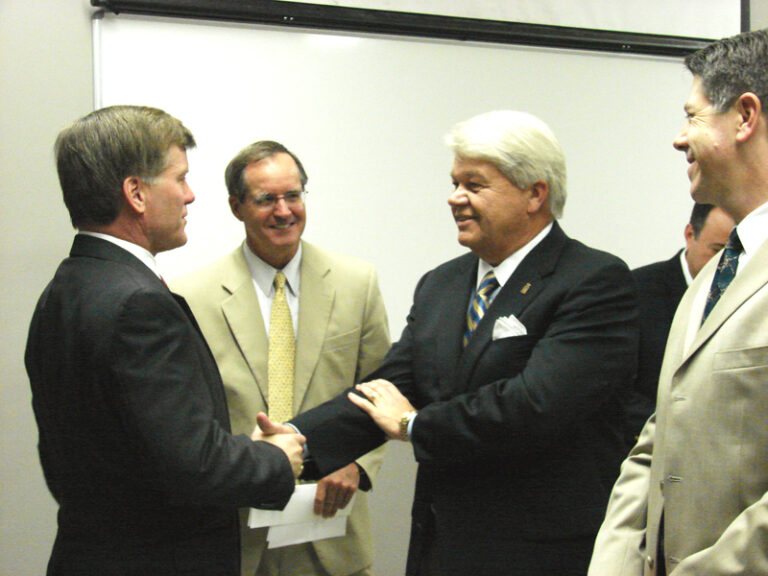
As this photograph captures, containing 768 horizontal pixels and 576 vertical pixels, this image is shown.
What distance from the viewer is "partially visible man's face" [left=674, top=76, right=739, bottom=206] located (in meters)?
1.55

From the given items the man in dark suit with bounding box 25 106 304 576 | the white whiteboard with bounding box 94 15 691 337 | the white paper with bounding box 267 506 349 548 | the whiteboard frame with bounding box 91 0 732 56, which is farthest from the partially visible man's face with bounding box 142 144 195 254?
the whiteboard frame with bounding box 91 0 732 56

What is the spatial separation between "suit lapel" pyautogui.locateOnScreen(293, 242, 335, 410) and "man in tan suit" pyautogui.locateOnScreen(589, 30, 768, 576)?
110 cm

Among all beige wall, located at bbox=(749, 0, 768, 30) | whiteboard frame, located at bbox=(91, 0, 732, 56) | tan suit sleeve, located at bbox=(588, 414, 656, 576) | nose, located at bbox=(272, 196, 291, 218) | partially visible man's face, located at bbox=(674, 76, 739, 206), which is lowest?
tan suit sleeve, located at bbox=(588, 414, 656, 576)

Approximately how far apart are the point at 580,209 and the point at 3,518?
8.90 ft

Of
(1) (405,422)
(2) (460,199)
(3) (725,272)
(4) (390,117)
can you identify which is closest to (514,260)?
(2) (460,199)

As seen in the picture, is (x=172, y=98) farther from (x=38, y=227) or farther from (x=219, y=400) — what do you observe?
(x=219, y=400)

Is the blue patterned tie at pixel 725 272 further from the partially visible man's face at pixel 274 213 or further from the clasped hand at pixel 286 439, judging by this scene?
the partially visible man's face at pixel 274 213

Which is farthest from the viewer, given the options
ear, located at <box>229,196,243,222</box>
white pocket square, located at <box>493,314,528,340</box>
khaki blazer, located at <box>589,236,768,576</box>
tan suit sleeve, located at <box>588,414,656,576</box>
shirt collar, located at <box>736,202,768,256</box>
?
ear, located at <box>229,196,243,222</box>

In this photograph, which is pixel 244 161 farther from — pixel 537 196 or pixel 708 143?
pixel 708 143

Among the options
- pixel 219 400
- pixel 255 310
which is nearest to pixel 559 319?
pixel 219 400

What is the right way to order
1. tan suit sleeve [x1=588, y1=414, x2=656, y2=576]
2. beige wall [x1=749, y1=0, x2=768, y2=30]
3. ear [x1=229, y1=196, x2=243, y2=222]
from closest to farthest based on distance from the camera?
tan suit sleeve [x1=588, y1=414, x2=656, y2=576] < ear [x1=229, y1=196, x2=243, y2=222] < beige wall [x1=749, y1=0, x2=768, y2=30]

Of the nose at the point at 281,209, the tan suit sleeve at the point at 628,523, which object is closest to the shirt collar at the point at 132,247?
the nose at the point at 281,209

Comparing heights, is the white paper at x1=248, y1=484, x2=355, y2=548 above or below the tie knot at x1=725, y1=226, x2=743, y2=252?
below

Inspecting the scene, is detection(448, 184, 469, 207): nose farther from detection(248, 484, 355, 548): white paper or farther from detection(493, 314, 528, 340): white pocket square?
detection(248, 484, 355, 548): white paper
